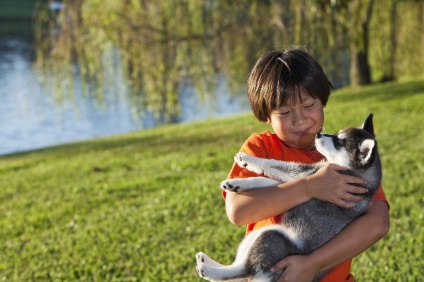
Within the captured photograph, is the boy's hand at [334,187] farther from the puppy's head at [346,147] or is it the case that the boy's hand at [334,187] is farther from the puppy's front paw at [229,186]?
the puppy's front paw at [229,186]

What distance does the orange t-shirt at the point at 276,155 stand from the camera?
8.95 feet

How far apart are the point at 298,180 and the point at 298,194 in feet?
0.20

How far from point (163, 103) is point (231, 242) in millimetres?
8232

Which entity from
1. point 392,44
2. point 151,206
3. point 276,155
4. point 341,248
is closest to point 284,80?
point 276,155

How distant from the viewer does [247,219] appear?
2566mm

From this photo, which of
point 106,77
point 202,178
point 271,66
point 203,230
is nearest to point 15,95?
point 106,77

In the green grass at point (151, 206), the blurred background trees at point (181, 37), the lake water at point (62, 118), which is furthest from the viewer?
the lake water at point (62, 118)

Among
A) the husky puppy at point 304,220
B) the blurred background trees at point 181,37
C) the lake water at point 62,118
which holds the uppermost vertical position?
the husky puppy at point 304,220

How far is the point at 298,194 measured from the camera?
8.16ft

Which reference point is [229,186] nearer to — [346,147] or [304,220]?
[304,220]

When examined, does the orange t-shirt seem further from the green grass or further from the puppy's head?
the green grass

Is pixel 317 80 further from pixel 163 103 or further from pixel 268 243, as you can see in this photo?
pixel 163 103

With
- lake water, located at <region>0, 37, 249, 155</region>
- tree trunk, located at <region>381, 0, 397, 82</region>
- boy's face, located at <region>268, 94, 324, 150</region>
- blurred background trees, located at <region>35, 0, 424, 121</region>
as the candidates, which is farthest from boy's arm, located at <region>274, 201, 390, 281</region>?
lake water, located at <region>0, 37, 249, 155</region>

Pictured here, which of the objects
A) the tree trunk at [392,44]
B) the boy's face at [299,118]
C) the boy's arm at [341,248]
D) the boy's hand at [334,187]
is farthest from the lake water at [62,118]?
the boy's hand at [334,187]
